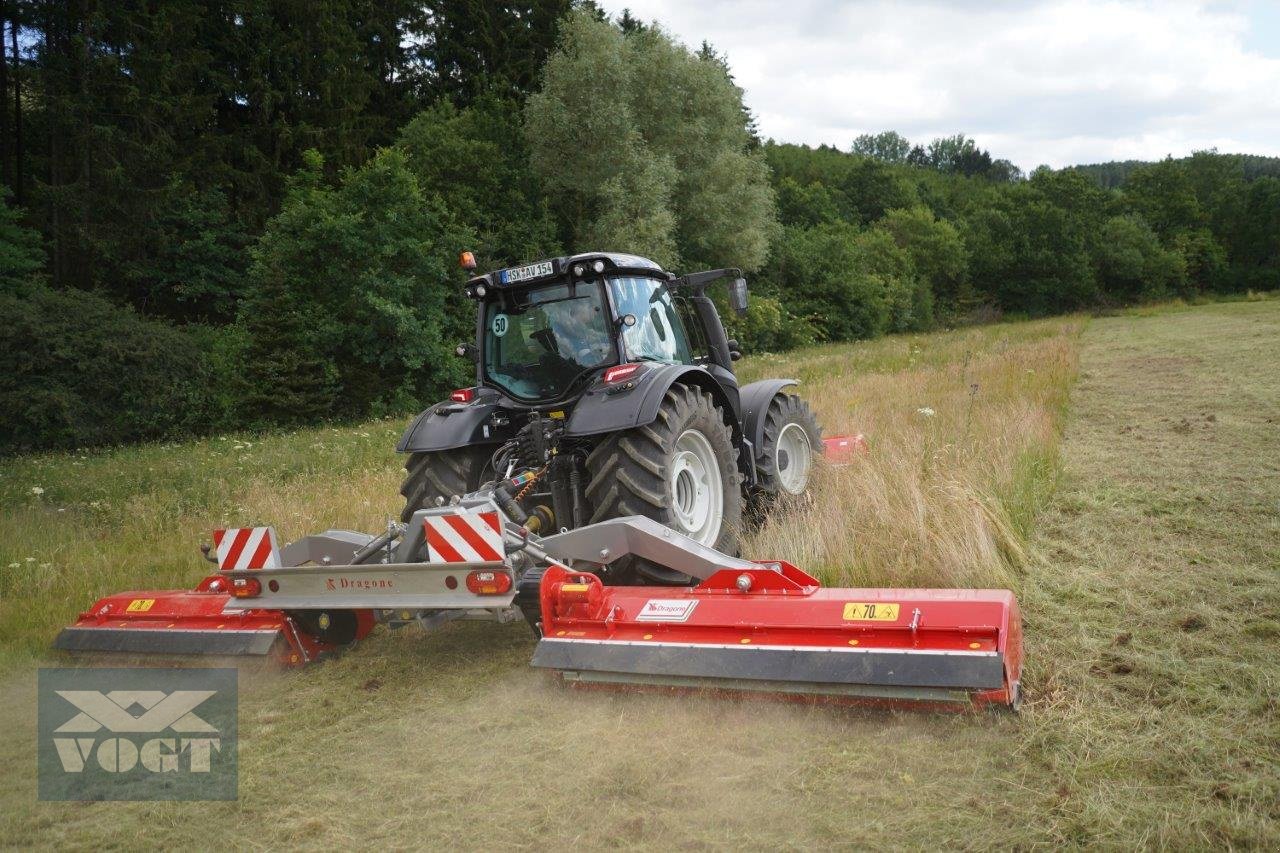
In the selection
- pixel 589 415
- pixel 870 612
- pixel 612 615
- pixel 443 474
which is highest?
pixel 589 415

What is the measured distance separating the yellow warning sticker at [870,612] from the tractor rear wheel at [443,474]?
2.47 m

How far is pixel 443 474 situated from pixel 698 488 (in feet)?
4.71

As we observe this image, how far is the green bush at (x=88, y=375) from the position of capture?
16375 mm

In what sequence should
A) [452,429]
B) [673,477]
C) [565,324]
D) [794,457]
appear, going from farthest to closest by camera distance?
[794,457]
[565,324]
[452,429]
[673,477]

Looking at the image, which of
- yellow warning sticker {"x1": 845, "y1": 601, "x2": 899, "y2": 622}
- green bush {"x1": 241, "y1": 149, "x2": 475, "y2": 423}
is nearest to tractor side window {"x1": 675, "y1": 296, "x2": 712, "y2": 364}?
yellow warning sticker {"x1": 845, "y1": 601, "x2": 899, "y2": 622}

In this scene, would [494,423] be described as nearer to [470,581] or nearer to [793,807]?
[470,581]

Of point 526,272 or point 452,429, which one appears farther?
point 526,272

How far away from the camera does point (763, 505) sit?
6.15m

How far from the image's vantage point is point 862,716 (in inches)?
124

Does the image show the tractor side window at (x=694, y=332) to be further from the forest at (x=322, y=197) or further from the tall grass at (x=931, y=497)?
the forest at (x=322, y=197)

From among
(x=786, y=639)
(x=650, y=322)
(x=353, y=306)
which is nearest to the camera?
(x=786, y=639)

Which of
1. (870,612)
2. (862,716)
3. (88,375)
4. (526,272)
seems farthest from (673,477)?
(88,375)

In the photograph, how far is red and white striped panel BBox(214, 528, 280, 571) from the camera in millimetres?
3990

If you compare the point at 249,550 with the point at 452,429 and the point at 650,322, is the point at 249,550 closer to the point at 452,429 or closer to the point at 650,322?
the point at 452,429
